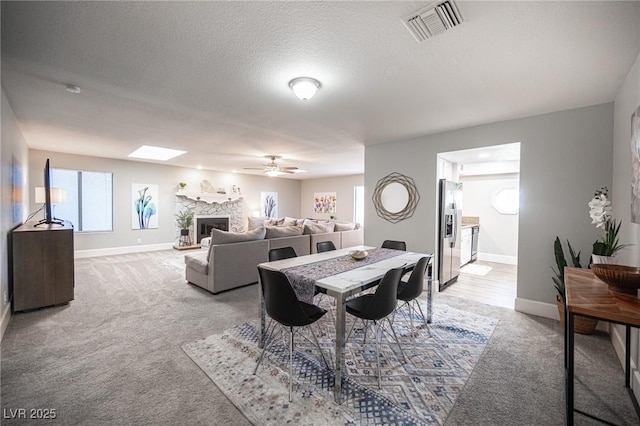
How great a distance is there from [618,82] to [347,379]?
3.55 metres

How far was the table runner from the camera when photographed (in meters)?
2.11

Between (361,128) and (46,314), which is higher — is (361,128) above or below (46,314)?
above

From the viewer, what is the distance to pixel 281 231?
507 cm

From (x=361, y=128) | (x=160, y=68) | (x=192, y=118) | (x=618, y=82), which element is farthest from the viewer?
(x=361, y=128)

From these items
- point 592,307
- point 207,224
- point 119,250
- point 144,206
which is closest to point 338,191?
point 207,224

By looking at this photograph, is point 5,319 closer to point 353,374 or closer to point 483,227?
point 353,374

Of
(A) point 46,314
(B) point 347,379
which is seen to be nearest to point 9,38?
(A) point 46,314

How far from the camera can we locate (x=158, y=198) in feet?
25.0

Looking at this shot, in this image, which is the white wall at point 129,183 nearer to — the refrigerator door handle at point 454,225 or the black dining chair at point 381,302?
the refrigerator door handle at point 454,225

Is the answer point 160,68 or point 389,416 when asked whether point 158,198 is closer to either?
point 160,68

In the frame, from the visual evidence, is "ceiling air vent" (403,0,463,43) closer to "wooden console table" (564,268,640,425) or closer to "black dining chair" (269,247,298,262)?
"wooden console table" (564,268,640,425)

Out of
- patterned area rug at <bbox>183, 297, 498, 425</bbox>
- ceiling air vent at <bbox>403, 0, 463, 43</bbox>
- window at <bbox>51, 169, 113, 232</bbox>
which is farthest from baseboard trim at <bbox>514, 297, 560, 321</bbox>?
window at <bbox>51, 169, 113, 232</bbox>

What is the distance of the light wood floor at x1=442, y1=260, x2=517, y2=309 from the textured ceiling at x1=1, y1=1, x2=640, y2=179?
2485 millimetres

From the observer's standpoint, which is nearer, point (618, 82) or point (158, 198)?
point (618, 82)
